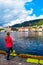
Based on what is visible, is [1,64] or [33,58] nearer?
[1,64]

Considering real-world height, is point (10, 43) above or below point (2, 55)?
above

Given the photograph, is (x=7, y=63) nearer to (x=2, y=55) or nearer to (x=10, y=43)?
(x=10, y=43)

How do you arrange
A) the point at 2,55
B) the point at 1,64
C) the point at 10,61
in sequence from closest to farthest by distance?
the point at 1,64 < the point at 10,61 < the point at 2,55

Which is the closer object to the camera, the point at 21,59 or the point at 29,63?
the point at 29,63

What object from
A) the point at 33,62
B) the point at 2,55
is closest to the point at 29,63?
the point at 33,62

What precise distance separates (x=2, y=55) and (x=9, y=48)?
2.69 metres

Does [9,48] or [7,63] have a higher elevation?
[9,48]

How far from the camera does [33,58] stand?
16547 mm

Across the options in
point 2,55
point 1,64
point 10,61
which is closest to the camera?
point 1,64

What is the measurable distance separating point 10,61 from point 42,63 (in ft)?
8.97

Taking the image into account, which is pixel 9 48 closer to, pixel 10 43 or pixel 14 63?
pixel 10 43

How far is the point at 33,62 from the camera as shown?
1570 centimetres

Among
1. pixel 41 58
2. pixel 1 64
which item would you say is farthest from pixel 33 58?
pixel 1 64

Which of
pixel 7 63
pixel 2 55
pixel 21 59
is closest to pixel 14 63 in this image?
pixel 7 63
